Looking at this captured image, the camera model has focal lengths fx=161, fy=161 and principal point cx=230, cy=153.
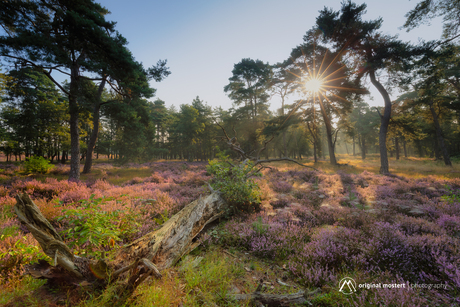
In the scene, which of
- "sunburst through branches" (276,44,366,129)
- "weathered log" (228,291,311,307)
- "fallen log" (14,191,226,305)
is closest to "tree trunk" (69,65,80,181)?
"fallen log" (14,191,226,305)

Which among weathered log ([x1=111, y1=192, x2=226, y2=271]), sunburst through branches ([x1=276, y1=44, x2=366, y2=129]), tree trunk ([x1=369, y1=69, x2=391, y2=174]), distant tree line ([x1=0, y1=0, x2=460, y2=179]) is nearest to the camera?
weathered log ([x1=111, y1=192, x2=226, y2=271])

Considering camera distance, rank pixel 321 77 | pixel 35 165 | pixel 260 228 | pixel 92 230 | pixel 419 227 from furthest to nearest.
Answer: pixel 321 77, pixel 35 165, pixel 260 228, pixel 419 227, pixel 92 230

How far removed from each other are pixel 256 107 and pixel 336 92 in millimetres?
13747

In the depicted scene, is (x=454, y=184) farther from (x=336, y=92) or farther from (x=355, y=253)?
(x=336, y=92)

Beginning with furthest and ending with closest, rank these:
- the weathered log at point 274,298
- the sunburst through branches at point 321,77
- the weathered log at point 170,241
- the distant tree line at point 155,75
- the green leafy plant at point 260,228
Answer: the sunburst through branches at point 321,77, the distant tree line at point 155,75, the green leafy plant at point 260,228, the weathered log at point 170,241, the weathered log at point 274,298

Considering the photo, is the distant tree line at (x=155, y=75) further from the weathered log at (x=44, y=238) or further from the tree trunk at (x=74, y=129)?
→ the weathered log at (x=44, y=238)

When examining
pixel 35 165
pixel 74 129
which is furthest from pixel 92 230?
pixel 35 165

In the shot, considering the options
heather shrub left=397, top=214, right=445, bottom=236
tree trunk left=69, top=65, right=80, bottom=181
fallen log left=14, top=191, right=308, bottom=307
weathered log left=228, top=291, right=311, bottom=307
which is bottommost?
weathered log left=228, top=291, right=311, bottom=307

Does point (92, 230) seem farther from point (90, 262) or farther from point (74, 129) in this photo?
point (74, 129)

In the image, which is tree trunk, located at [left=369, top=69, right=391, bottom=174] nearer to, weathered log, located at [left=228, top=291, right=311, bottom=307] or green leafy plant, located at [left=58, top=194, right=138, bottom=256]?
weathered log, located at [left=228, top=291, right=311, bottom=307]

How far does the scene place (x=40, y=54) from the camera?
7547 millimetres

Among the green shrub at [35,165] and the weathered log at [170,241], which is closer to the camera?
the weathered log at [170,241]

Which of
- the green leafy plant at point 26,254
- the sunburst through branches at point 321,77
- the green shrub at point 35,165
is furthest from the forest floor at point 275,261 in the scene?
the sunburst through branches at point 321,77

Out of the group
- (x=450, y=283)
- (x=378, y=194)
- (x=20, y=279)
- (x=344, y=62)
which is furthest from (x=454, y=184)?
(x=20, y=279)
